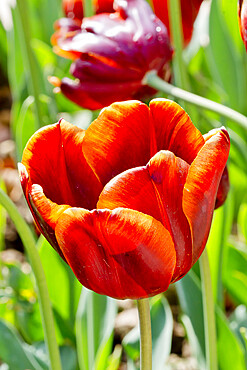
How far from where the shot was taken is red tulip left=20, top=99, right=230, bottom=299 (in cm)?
49

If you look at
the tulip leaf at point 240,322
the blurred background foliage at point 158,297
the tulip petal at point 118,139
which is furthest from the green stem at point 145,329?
the tulip leaf at point 240,322

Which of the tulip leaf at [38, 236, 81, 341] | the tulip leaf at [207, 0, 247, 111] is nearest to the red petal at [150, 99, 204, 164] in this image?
the tulip leaf at [38, 236, 81, 341]

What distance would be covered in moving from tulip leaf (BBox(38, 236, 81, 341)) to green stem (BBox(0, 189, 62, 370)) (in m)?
0.38

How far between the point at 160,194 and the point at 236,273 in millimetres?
515

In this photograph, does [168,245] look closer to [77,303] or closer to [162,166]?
[162,166]

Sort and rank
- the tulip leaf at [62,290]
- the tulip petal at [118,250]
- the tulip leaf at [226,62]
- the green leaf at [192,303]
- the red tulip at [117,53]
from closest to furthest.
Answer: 1. the tulip petal at [118,250]
2. the red tulip at [117,53]
3. the green leaf at [192,303]
4. the tulip leaf at [62,290]
5. the tulip leaf at [226,62]

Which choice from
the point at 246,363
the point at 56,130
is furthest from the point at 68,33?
the point at 246,363

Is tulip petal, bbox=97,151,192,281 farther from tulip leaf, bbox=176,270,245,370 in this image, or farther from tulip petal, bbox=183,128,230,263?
tulip leaf, bbox=176,270,245,370

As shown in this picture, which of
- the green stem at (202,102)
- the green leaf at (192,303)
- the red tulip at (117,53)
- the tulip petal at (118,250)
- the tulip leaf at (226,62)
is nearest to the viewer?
the tulip petal at (118,250)

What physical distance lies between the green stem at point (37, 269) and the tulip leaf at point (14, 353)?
0.78 feet

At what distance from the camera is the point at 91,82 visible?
84cm

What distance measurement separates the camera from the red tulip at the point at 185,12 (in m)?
1.09

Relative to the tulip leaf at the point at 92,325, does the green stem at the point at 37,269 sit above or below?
above

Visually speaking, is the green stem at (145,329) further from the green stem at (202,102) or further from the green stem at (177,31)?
the green stem at (177,31)
